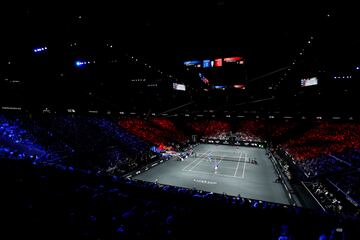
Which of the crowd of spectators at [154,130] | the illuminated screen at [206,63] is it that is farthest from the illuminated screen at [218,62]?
the crowd of spectators at [154,130]

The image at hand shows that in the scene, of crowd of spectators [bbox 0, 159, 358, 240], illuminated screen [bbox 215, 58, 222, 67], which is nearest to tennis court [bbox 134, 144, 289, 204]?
illuminated screen [bbox 215, 58, 222, 67]

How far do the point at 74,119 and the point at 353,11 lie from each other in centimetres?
2936

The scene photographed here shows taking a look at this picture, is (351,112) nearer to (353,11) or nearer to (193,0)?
(353,11)

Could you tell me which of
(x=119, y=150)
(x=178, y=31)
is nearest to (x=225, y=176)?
(x=119, y=150)

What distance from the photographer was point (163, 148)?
94.7ft

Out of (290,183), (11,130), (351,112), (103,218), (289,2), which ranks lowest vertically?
(290,183)

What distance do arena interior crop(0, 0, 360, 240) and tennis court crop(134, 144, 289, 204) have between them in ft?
0.44

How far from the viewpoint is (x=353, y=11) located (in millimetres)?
7453

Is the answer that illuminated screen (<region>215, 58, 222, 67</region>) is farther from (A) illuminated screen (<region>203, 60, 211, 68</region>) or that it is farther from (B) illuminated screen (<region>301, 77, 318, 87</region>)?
(B) illuminated screen (<region>301, 77, 318, 87</region>)

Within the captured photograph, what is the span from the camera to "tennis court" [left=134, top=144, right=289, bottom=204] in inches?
611

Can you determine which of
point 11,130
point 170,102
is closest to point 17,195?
point 11,130

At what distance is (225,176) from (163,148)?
11892mm

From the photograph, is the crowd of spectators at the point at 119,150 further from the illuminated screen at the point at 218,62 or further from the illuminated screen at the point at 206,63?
the illuminated screen at the point at 218,62

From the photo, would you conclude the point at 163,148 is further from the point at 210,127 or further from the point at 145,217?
the point at 145,217
